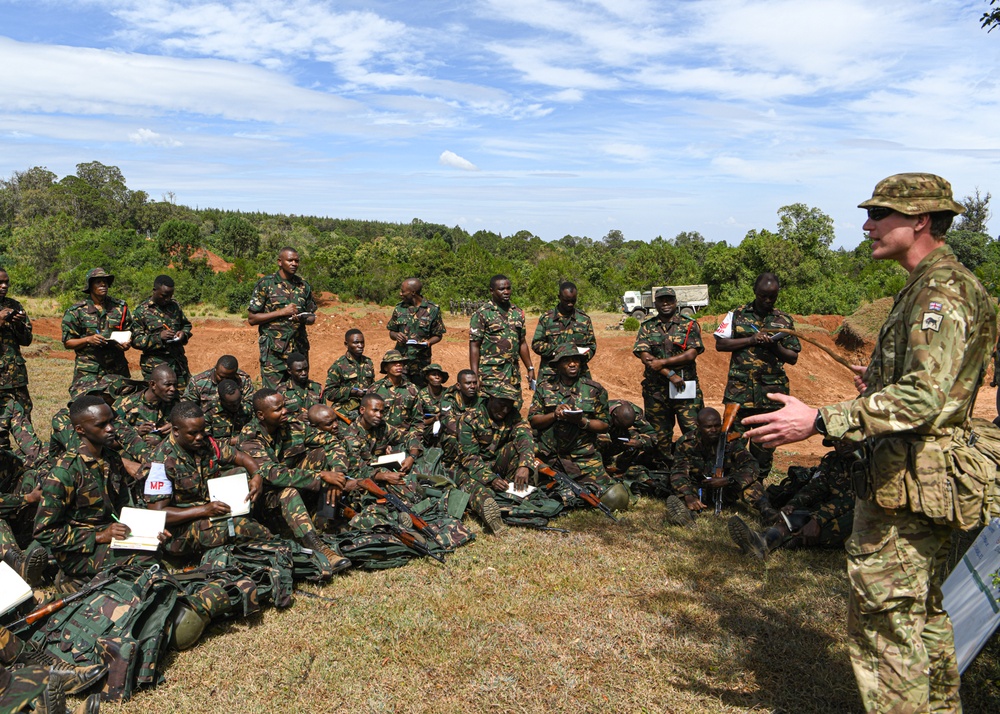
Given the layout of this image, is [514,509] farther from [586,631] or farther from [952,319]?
[952,319]

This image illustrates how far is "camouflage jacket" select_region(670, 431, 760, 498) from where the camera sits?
280 inches

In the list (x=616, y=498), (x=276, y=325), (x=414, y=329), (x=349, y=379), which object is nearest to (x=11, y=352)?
(x=276, y=325)

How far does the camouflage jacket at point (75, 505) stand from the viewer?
15.7ft

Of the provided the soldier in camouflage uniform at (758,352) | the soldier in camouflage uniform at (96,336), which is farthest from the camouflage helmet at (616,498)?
the soldier in camouflage uniform at (96,336)

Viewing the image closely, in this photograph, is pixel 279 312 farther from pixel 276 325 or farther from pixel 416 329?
pixel 416 329

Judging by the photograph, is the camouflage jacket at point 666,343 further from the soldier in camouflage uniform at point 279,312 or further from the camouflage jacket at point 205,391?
the camouflage jacket at point 205,391

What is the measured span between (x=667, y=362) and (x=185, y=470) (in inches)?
202

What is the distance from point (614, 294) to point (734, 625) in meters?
29.2

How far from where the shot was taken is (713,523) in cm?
686

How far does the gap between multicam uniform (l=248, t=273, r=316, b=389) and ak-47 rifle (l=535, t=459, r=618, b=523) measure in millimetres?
3493

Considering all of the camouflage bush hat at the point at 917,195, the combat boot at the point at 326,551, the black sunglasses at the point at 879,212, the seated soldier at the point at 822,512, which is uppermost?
the camouflage bush hat at the point at 917,195

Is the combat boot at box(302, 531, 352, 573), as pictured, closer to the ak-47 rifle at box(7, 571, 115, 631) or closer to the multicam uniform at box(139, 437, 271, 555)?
the multicam uniform at box(139, 437, 271, 555)

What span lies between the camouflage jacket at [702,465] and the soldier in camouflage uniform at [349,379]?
412 cm

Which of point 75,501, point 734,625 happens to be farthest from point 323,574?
point 734,625
